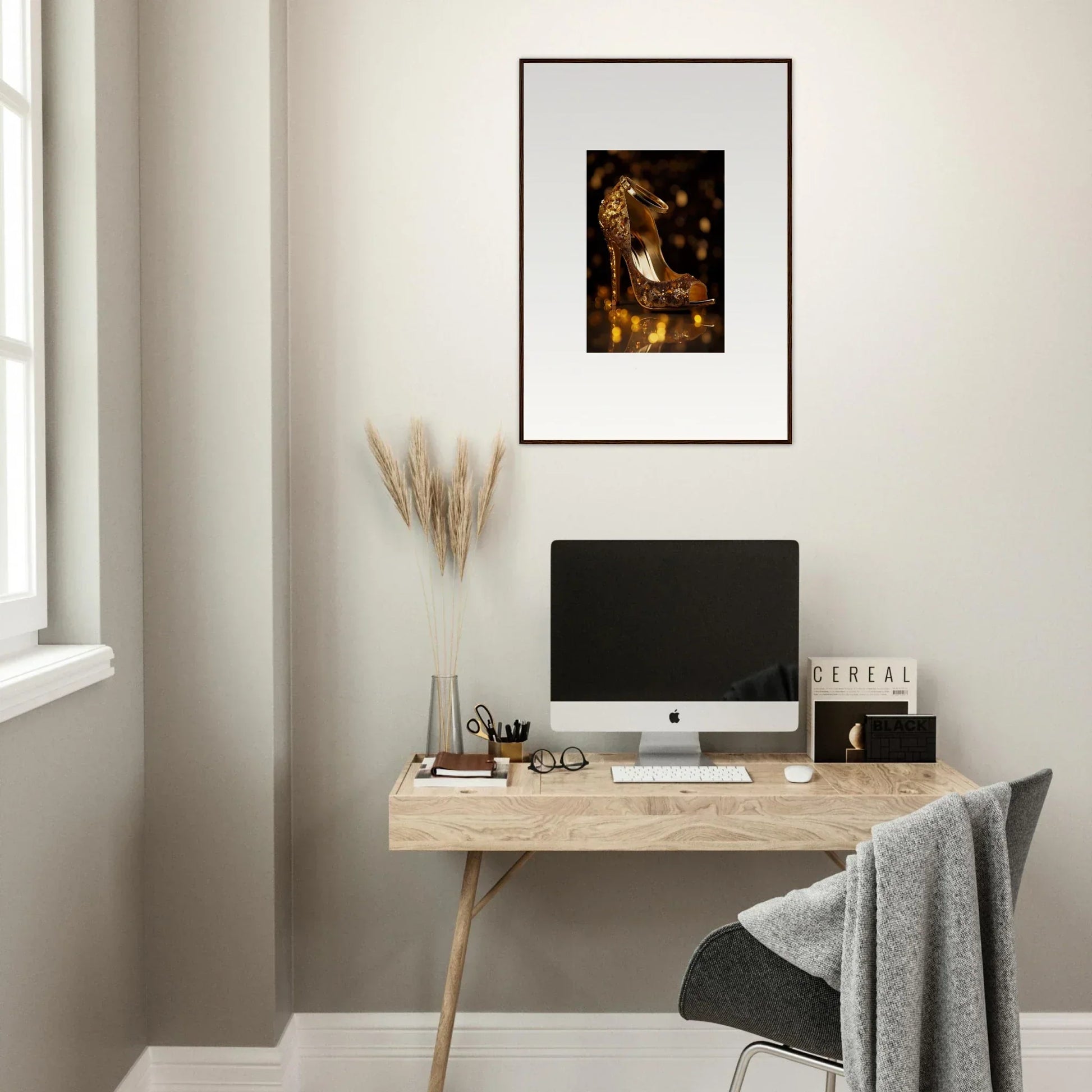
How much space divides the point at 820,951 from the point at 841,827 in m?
0.45

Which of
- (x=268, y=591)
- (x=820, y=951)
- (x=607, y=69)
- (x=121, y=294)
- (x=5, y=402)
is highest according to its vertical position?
(x=607, y=69)

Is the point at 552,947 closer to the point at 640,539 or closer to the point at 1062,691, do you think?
the point at 640,539

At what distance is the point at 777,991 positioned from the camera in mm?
1560

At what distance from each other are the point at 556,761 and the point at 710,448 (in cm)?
81

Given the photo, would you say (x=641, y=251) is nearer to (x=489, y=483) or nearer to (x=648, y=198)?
(x=648, y=198)

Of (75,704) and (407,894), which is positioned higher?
(75,704)

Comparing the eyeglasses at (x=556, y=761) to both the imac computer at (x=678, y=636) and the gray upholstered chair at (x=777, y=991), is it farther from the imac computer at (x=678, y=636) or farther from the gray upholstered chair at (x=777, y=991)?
the gray upholstered chair at (x=777, y=991)

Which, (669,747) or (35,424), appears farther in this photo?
(669,747)

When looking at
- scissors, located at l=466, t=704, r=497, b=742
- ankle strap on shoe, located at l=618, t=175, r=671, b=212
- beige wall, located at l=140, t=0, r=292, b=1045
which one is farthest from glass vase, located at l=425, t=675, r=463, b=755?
ankle strap on shoe, located at l=618, t=175, r=671, b=212

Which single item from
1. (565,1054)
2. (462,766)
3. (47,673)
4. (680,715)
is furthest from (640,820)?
(47,673)

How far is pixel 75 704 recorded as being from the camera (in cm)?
180

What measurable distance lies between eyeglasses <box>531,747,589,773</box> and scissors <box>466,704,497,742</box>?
107 millimetres

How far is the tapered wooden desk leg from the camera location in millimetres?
1996

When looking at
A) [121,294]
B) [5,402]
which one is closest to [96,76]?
[121,294]
